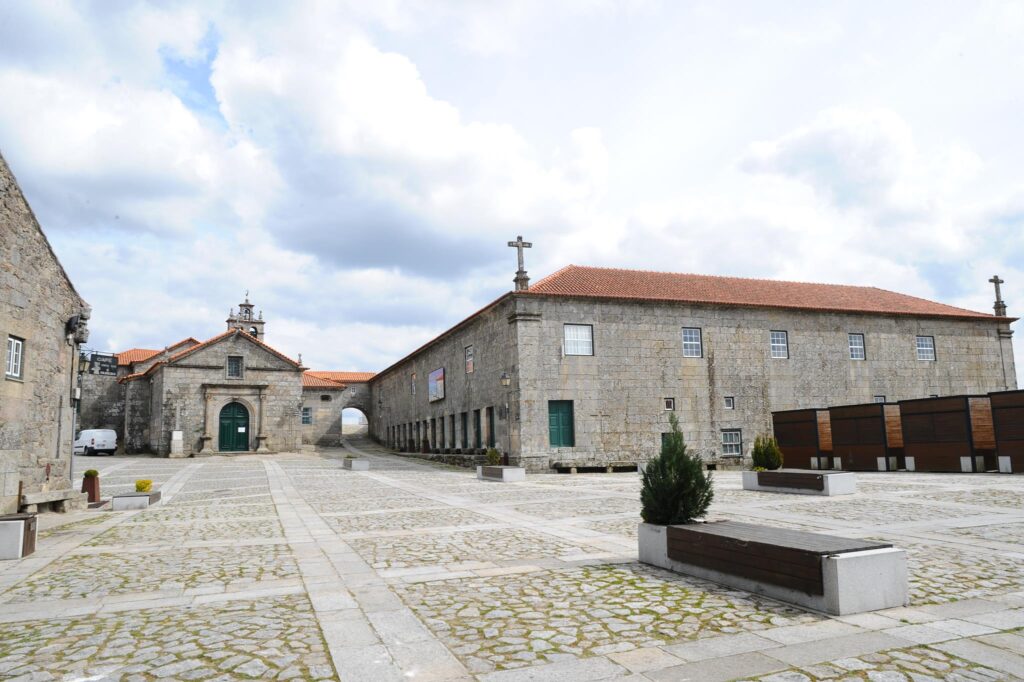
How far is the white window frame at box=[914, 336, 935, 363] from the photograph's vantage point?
3328cm

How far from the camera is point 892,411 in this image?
2355 centimetres

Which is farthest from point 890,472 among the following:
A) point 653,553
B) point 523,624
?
point 523,624

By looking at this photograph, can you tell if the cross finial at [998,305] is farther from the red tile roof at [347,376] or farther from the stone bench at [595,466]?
the red tile roof at [347,376]

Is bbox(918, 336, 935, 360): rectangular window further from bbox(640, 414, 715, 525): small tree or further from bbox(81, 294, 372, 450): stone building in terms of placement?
bbox(81, 294, 372, 450): stone building

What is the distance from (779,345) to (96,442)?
4294cm

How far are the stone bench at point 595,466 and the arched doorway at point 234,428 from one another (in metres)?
26.4

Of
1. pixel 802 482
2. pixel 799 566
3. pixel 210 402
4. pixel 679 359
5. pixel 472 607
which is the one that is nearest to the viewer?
pixel 799 566

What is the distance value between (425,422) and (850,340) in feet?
79.5

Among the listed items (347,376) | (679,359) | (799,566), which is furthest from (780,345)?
(347,376)

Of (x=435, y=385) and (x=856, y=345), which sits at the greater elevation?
(x=856, y=345)

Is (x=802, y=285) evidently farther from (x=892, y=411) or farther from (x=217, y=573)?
(x=217, y=573)

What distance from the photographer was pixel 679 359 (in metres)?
28.8

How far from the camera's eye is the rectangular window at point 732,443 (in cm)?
2908

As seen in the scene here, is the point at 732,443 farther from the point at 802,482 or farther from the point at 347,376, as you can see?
the point at 347,376
